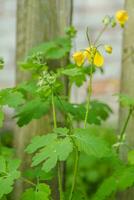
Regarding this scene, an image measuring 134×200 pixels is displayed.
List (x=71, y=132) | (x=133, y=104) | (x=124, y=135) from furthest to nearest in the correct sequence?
(x=124, y=135), (x=133, y=104), (x=71, y=132)

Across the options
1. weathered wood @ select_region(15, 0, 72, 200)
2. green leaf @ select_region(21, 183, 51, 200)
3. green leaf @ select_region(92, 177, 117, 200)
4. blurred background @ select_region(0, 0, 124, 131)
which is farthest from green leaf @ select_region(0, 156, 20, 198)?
blurred background @ select_region(0, 0, 124, 131)

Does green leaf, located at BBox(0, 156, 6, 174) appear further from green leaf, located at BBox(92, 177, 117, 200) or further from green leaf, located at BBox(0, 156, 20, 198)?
green leaf, located at BBox(92, 177, 117, 200)

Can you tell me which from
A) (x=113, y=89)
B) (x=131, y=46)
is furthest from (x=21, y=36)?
(x=113, y=89)

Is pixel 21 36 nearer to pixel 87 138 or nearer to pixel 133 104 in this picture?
pixel 133 104

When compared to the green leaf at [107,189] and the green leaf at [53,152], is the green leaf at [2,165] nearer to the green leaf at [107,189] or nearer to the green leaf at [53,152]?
the green leaf at [53,152]

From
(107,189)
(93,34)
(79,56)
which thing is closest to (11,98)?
(79,56)

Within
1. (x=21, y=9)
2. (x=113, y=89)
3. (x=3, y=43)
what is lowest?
(x=113, y=89)

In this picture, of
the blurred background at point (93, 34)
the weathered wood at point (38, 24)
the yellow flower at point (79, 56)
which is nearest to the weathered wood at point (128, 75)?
the weathered wood at point (38, 24)
